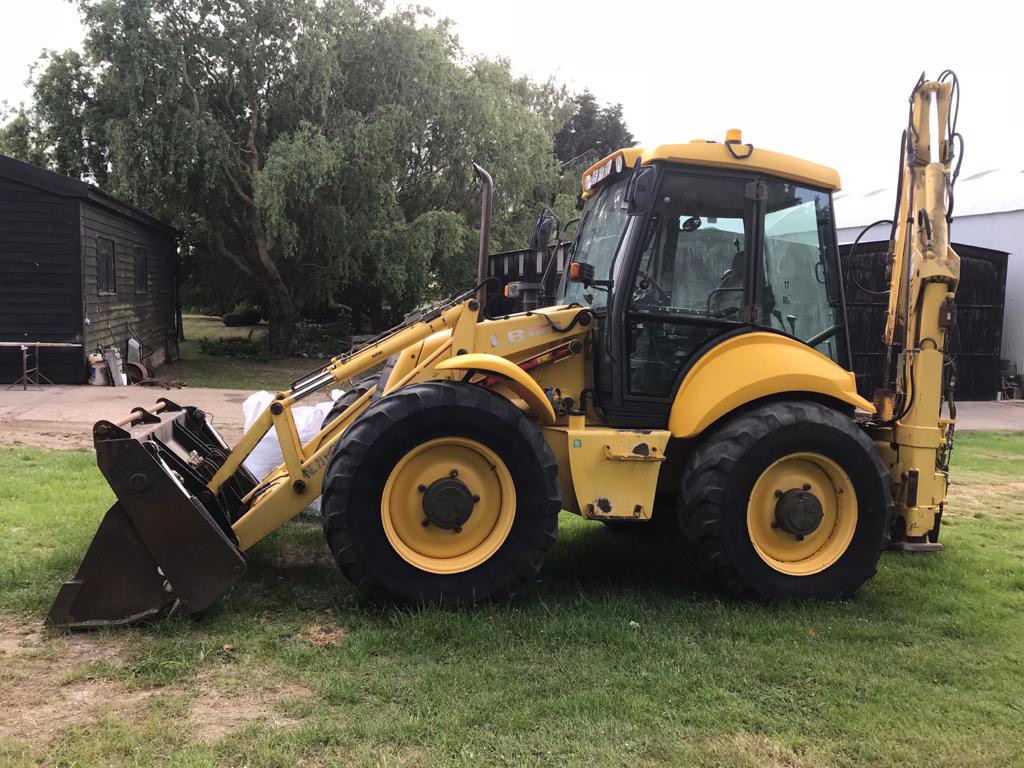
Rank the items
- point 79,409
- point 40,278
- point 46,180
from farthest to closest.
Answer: point 40,278
point 46,180
point 79,409

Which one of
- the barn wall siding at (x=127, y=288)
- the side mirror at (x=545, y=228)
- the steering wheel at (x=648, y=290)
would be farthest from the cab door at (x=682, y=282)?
the barn wall siding at (x=127, y=288)

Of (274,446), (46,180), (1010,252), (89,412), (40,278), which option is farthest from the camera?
(1010,252)

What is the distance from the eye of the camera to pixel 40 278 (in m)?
13.6

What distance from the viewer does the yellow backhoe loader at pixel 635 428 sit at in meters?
3.96

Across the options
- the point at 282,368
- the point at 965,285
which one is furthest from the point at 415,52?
the point at 965,285

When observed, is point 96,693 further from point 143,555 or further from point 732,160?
point 732,160

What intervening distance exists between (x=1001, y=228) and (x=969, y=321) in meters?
3.99

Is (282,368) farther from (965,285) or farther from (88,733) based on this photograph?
(88,733)

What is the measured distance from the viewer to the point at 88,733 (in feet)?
9.63

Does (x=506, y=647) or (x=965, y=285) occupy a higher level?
(x=965, y=285)

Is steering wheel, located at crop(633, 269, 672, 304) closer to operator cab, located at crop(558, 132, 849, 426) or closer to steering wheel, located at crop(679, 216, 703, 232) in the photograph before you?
operator cab, located at crop(558, 132, 849, 426)

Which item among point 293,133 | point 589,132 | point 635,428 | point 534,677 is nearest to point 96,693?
point 534,677

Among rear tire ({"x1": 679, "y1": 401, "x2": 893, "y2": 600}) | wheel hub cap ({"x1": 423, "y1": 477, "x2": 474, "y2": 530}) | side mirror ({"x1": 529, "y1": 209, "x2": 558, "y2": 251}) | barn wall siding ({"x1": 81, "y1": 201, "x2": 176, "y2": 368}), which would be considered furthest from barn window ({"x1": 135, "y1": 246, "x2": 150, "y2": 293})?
rear tire ({"x1": 679, "y1": 401, "x2": 893, "y2": 600})

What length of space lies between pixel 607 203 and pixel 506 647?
9.35 feet
